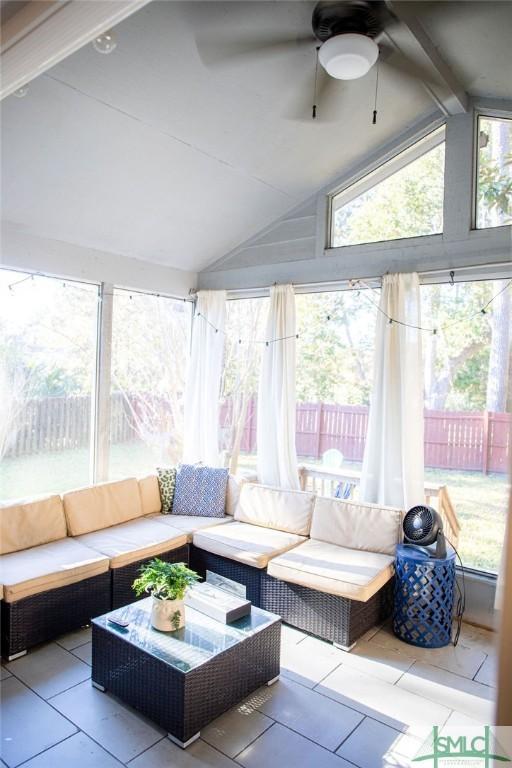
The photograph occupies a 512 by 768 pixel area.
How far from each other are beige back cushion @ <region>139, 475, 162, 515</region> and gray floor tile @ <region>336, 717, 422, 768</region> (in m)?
2.35

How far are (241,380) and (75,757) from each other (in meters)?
3.27

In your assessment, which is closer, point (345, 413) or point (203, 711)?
point (203, 711)

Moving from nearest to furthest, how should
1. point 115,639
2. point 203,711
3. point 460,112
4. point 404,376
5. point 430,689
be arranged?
Result: 1. point 203,711
2. point 115,639
3. point 430,689
4. point 460,112
5. point 404,376

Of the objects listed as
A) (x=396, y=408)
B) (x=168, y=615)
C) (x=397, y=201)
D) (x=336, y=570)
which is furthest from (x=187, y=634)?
(x=397, y=201)

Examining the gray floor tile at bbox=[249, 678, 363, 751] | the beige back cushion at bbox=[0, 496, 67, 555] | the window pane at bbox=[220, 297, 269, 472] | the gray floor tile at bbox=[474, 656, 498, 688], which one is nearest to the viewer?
the gray floor tile at bbox=[249, 678, 363, 751]

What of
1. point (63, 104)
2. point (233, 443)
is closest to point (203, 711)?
point (233, 443)

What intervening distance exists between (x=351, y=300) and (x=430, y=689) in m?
2.73

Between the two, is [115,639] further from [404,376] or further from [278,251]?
[278,251]

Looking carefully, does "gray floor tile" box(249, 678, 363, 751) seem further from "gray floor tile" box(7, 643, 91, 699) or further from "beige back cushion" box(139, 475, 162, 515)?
"beige back cushion" box(139, 475, 162, 515)

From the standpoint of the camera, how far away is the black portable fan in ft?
10.6

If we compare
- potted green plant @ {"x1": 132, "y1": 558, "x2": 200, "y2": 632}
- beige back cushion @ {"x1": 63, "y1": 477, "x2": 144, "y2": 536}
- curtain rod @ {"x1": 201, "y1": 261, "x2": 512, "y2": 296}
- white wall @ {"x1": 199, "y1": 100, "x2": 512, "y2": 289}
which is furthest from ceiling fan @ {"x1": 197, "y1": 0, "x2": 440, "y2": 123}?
beige back cushion @ {"x1": 63, "y1": 477, "x2": 144, "y2": 536}

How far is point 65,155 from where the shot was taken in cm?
322

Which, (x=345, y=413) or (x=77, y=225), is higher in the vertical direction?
A: (x=77, y=225)

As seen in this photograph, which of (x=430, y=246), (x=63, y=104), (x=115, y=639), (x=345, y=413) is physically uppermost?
(x=63, y=104)
